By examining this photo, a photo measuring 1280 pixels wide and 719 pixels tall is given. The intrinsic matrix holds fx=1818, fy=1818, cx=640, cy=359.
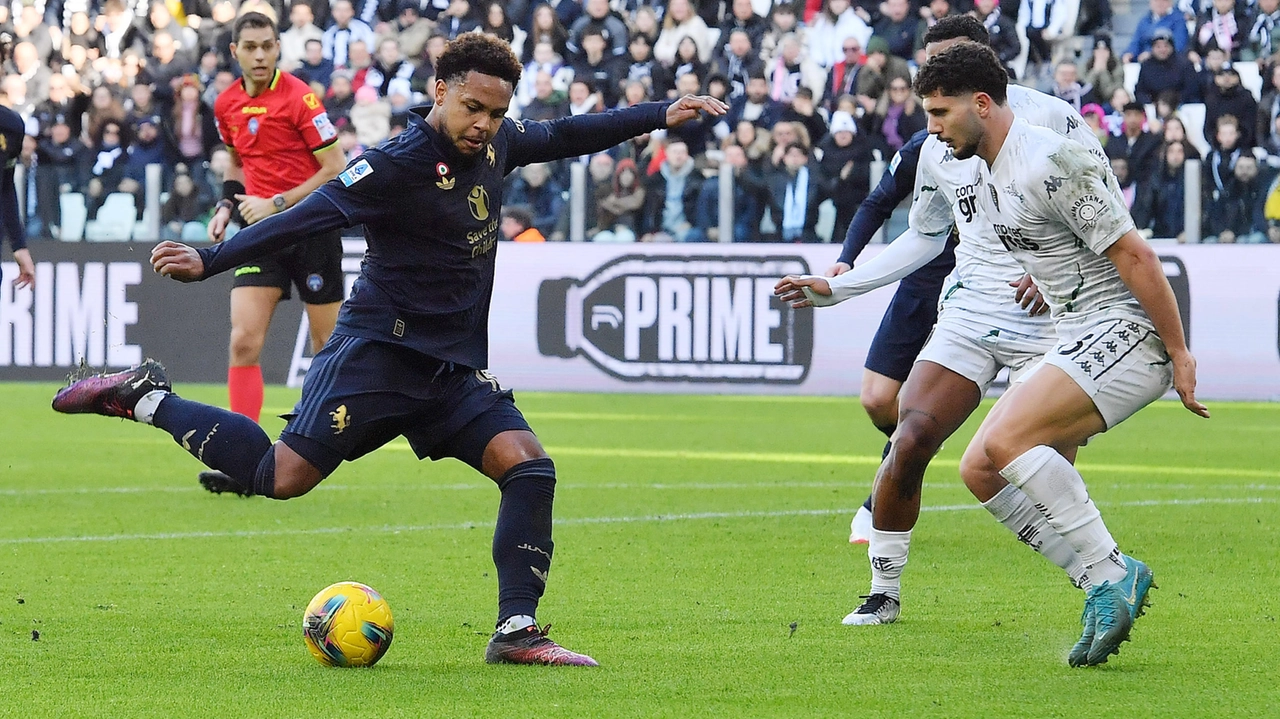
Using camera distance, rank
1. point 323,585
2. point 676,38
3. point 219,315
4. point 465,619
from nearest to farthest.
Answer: point 465,619, point 323,585, point 219,315, point 676,38

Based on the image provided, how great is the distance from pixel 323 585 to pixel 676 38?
14756 mm

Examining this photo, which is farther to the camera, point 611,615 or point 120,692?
point 611,615

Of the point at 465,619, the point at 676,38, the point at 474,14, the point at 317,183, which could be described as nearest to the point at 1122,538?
the point at 465,619

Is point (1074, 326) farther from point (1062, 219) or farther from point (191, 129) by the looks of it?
point (191, 129)

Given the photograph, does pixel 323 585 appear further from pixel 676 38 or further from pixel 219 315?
pixel 676 38

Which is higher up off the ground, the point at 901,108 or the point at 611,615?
the point at 901,108

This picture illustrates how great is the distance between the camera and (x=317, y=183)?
9.84m

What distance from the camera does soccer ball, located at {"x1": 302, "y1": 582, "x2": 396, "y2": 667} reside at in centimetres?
511

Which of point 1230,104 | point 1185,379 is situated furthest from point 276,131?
point 1230,104

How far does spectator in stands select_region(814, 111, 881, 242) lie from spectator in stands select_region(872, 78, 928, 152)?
68cm

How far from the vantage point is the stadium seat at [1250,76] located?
61.2 ft

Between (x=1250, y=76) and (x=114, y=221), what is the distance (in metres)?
11.7

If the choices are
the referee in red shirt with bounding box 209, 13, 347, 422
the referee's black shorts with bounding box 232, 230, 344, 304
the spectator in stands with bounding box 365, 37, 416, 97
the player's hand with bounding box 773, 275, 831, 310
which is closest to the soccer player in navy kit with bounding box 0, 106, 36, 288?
the referee in red shirt with bounding box 209, 13, 347, 422

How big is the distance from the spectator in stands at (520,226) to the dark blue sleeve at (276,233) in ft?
39.9
